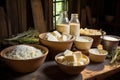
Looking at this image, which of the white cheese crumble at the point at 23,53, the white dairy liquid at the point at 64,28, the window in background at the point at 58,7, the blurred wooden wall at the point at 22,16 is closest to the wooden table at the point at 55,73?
the white cheese crumble at the point at 23,53

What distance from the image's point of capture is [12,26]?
6.65ft

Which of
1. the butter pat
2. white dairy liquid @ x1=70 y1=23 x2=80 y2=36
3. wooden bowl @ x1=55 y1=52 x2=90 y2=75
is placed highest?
white dairy liquid @ x1=70 y1=23 x2=80 y2=36

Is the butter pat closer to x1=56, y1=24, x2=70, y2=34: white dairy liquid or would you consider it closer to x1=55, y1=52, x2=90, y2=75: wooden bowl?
x1=55, y1=52, x2=90, y2=75: wooden bowl

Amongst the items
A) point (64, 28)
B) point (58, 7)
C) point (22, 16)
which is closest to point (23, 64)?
point (64, 28)

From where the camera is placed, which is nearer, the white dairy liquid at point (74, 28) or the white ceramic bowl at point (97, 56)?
the white ceramic bowl at point (97, 56)

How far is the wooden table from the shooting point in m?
1.29

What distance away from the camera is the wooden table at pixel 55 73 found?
1.29 meters

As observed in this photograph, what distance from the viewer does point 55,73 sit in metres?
1.35

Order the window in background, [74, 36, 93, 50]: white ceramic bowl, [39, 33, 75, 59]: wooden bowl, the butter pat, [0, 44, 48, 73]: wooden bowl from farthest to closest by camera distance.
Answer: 1. the window in background
2. [74, 36, 93, 50]: white ceramic bowl
3. [39, 33, 75, 59]: wooden bowl
4. the butter pat
5. [0, 44, 48, 73]: wooden bowl

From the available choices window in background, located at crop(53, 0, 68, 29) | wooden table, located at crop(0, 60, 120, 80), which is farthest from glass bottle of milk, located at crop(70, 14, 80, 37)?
window in background, located at crop(53, 0, 68, 29)

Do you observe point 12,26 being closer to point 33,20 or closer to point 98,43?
point 33,20

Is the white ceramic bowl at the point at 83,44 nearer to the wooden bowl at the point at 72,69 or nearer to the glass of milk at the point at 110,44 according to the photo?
the glass of milk at the point at 110,44

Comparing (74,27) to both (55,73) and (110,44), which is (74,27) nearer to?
(110,44)

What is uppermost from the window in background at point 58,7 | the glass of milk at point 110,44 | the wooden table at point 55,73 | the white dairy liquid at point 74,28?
the window in background at point 58,7
